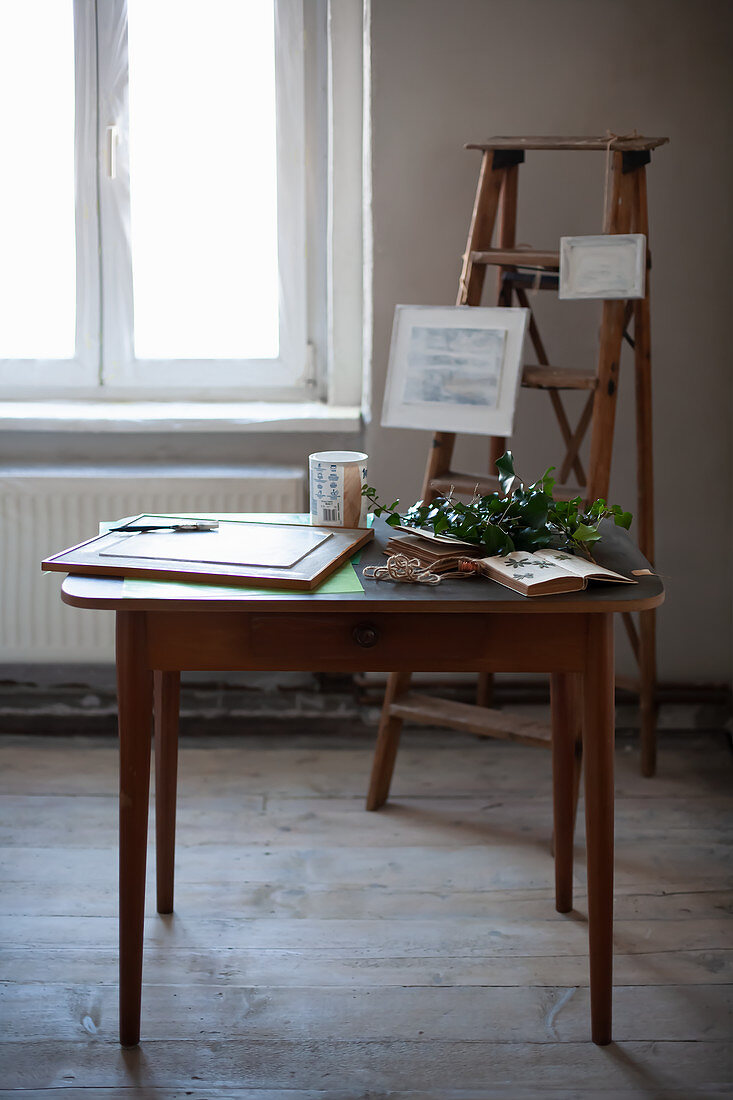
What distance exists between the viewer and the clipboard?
1.51m

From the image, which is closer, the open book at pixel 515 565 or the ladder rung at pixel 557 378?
the open book at pixel 515 565

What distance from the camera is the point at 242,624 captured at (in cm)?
151

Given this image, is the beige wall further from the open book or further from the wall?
the open book

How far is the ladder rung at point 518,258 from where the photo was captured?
223 cm

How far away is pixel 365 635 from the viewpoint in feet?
4.93

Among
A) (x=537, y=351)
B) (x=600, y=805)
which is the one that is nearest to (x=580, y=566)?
(x=600, y=805)

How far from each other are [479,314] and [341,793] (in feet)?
3.88

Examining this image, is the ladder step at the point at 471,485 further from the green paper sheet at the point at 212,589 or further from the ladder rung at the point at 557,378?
the green paper sheet at the point at 212,589

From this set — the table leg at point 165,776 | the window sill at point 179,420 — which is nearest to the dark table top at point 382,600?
the table leg at point 165,776

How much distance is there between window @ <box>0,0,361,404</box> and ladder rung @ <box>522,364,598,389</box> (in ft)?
2.44

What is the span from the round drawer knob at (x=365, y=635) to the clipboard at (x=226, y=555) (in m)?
0.09

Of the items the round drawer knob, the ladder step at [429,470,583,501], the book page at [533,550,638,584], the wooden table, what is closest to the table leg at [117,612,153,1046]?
the wooden table

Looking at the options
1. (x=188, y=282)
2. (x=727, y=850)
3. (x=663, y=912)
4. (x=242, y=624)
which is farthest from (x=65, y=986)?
(x=188, y=282)

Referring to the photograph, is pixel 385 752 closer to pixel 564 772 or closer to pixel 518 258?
pixel 564 772
